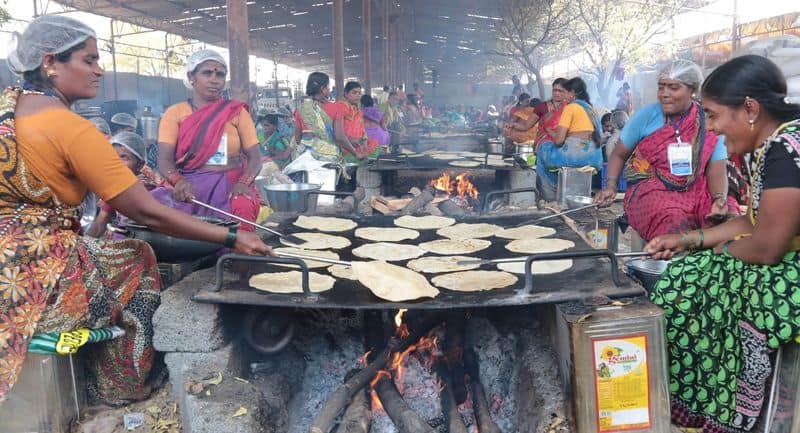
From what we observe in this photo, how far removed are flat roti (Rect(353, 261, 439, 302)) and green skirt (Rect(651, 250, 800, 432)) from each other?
0.97m

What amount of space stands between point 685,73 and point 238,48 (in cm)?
396

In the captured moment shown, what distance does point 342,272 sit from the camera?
8.57 feet

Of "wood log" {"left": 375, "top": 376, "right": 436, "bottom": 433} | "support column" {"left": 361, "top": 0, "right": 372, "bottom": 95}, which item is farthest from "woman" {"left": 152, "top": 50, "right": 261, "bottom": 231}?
"support column" {"left": 361, "top": 0, "right": 372, "bottom": 95}

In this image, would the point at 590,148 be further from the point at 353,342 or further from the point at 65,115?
the point at 65,115

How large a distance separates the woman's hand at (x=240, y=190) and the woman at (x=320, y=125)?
2550mm

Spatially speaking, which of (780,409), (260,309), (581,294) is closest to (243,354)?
(260,309)

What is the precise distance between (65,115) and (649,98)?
827 inches

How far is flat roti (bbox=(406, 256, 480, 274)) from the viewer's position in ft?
8.80

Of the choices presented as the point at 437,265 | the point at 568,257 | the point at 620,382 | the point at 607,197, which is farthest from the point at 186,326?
the point at 607,197

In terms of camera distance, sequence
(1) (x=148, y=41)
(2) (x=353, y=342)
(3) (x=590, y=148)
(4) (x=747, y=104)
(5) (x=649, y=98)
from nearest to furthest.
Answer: (4) (x=747, y=104)
(2) (x=353, y=342)
(3) (x=590, y=148)
(5) (x=649, y=98)
(1) (x=148, y=41)

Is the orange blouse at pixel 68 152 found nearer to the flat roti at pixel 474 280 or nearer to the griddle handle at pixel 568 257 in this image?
the flat roti at pixel 474 280

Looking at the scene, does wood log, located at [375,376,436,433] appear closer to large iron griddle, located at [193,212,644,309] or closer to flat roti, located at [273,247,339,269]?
large iron griddle, located at [193,212,644,309]

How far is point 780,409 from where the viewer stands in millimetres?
1970

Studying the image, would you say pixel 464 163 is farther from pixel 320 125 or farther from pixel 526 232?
pixel 526 232
